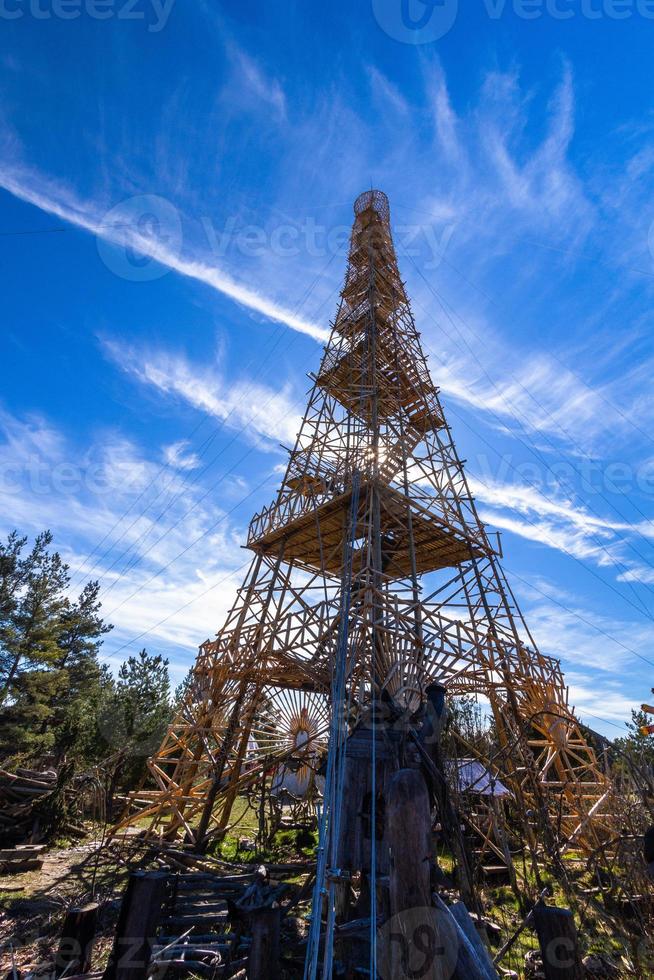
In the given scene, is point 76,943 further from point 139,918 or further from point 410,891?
point 410,891

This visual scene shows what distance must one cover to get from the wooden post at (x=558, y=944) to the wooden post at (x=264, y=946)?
2128mm

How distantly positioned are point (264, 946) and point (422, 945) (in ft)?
5.23

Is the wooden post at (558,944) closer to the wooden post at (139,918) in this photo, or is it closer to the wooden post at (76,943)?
the wooden post at (139,918)

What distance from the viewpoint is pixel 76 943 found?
A: 13.4ft

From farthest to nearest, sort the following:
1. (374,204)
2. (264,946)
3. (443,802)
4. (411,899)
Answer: (374,204) → (443,802) → (264,946) → (411,899)

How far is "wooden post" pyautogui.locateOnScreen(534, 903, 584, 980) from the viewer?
3377mm

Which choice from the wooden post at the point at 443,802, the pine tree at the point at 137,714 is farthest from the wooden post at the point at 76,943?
the pine tree at the point at 137,714

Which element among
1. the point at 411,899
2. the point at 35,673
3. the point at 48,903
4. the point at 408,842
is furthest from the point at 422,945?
the point at 35,673

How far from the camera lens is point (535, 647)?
11.3 metres

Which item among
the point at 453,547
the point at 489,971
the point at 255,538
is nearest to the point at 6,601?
the point at 255,538

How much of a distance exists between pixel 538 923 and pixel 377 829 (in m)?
2.57

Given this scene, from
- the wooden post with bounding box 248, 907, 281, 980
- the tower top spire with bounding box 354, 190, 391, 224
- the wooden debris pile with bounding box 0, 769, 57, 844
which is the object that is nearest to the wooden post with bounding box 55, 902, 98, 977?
the wooden post with bounding box 248, 907, 281, 980

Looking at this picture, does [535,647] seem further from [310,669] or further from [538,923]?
[538,923]

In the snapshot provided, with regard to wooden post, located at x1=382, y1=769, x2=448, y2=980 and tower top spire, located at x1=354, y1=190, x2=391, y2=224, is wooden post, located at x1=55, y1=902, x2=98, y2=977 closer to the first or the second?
wooden post, located at x1=382, y1=769, x2=448, y2=980
